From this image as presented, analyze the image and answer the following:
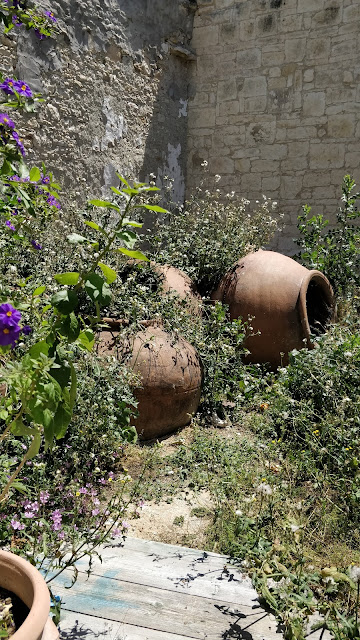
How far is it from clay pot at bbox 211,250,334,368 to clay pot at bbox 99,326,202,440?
3.40ft

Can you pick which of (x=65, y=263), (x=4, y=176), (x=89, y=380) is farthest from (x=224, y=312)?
(x=4, y=176)

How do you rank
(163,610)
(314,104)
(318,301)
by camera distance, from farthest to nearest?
(314,104) → (318,301) → (163,610)

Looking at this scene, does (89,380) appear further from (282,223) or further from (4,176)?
(282,223)

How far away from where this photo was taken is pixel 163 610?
1754 mm

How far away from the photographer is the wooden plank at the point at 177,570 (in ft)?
6.15

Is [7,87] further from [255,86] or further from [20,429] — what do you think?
[255,86]

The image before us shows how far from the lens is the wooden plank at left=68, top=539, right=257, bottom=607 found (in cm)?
188

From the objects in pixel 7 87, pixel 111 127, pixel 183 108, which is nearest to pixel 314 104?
pixel 183 108

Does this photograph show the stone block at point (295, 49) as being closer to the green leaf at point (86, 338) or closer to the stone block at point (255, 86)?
the stone block at point (255, 86)

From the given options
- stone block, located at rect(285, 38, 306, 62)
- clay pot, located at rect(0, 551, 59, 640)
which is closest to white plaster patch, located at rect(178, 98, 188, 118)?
stone block, located at rect(285, 38, 306, 62)

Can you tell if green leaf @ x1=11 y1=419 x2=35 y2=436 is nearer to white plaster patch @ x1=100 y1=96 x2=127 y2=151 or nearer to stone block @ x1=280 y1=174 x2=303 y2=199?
white plaster patch @ x1=100 y1=96 x2=127 y2=151

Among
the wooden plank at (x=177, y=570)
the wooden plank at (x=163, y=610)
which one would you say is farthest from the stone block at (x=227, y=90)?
the wooden plank at (x=163, y=610)

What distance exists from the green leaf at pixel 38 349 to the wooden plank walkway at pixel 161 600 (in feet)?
2.82

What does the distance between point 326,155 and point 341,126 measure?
341 millimetres
